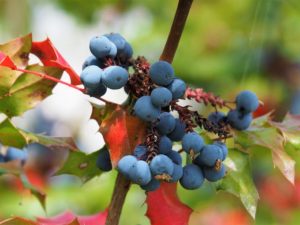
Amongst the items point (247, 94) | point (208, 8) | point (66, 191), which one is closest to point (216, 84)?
point (208, 8)

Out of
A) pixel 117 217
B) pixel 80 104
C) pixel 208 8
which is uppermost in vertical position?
pixel 117 217

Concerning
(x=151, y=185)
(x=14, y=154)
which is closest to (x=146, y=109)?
(x=151, y=185)

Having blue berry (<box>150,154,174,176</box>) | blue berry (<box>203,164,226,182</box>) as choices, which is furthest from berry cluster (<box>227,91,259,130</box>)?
blue berry (<box>150,154,174,176</box>)

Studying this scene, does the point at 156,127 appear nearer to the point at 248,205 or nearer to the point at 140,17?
the point at 248,205

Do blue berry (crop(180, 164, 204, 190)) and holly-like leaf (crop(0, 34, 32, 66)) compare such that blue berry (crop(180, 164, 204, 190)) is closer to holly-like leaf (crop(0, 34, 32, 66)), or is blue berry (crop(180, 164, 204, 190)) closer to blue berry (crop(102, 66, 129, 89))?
blue berry (crop(102, 66, 129, 89))

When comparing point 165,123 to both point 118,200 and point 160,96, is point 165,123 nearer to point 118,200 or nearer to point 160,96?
point 160,96
